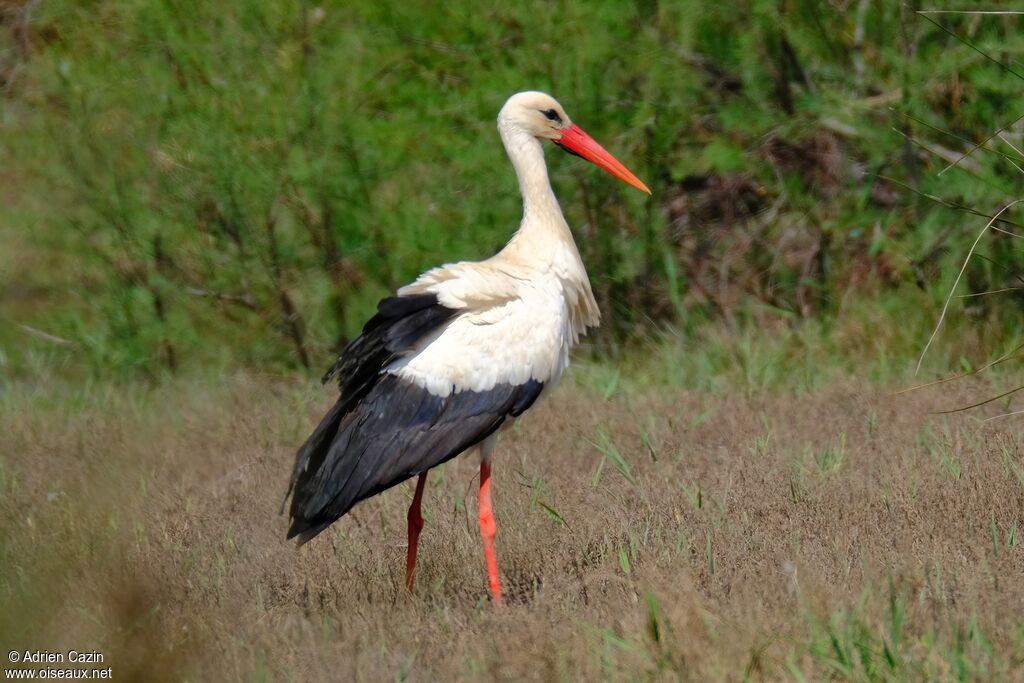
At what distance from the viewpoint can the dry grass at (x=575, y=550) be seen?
3498 millimetres

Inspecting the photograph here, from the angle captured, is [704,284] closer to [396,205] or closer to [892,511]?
[396,205]

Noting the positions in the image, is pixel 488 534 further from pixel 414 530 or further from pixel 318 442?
pixel 318 442

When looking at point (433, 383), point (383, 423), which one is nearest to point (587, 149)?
→ point (433, 383)

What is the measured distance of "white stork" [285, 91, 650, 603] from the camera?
470 centimetres

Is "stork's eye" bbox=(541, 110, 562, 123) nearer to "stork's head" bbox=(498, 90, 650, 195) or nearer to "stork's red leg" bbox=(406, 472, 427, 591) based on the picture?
"stork's head" bbox=(498, 90, 650, 195)

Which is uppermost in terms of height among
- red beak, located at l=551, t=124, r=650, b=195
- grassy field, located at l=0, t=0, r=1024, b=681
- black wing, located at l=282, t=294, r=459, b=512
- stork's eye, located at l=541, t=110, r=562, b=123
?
stork's eye, located at l=541, t=110, r=562, b=123

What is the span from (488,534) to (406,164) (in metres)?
4.16

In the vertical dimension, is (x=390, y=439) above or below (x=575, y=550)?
above

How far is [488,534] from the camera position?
491cm

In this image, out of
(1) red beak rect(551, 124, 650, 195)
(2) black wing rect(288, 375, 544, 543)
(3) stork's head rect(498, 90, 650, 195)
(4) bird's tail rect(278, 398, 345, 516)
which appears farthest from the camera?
(1) red beak rect(551, 124, 650, 195)

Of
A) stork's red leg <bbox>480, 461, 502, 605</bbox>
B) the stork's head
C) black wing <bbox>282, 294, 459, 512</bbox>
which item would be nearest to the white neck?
the stork's head

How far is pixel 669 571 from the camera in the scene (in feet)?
14.1

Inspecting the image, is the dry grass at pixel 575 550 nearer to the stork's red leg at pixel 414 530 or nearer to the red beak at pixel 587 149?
the stork's red leg at pixel 414 530

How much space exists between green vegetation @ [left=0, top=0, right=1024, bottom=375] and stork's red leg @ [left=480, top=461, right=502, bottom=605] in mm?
3424
